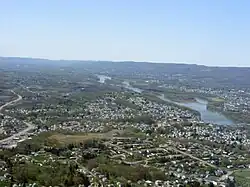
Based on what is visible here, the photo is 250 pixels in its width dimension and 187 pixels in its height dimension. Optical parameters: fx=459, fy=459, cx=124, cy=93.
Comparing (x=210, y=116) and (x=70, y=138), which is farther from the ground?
(x=70, y=138)

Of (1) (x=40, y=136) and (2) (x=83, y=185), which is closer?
(2) (x=83, y=185)

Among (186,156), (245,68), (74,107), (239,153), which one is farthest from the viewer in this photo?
(245,68)

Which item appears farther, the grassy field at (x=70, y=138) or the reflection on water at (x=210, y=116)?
the reflection on water at (x=210, y=116)

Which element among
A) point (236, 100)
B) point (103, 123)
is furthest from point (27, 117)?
point (236, 100)

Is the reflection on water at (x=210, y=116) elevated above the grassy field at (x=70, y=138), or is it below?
below

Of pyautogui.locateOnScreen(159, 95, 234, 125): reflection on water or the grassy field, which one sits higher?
the grassy field

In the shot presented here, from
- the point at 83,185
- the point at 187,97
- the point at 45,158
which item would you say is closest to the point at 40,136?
the point at 45,158

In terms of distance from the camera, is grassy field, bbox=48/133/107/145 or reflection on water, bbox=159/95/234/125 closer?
grassy field, bbox=48/133/107/145

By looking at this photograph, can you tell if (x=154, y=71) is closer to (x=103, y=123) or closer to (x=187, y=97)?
(x=187, y=97)

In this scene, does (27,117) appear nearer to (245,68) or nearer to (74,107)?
(74,107)

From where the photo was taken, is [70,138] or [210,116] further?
[210,116]

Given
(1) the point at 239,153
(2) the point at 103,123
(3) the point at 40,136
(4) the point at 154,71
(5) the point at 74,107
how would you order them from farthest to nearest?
(4) the point at 154,71, (5) the point at 74,107, (2) the point at 103,123, (3) the point at 40,136, (1) the point at 239,153
